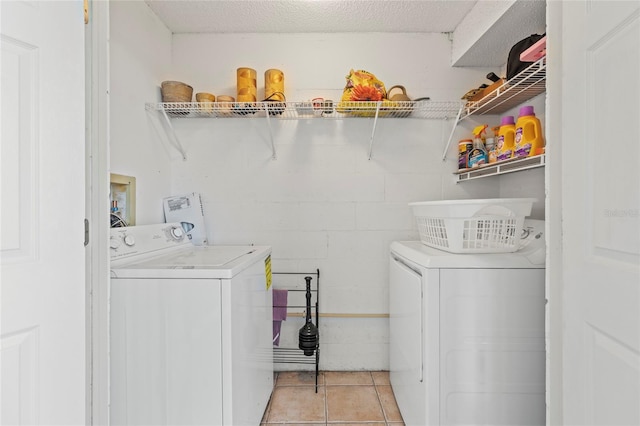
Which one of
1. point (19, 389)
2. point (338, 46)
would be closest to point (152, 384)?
point (19, 389)

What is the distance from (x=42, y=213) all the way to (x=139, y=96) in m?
1.37

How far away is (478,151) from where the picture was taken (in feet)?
6.37

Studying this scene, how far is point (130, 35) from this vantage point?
5.78ft

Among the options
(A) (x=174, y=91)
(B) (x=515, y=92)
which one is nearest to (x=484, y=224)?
(B) (x=515, y=92)

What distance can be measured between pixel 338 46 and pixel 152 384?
2172 millimetres

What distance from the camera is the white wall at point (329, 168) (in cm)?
219

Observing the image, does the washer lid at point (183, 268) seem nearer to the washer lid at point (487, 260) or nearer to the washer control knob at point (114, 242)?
the washer control knob at point (114, 242)

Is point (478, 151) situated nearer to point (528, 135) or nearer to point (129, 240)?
point (528, 135)

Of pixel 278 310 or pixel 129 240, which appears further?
pixel 278 310
